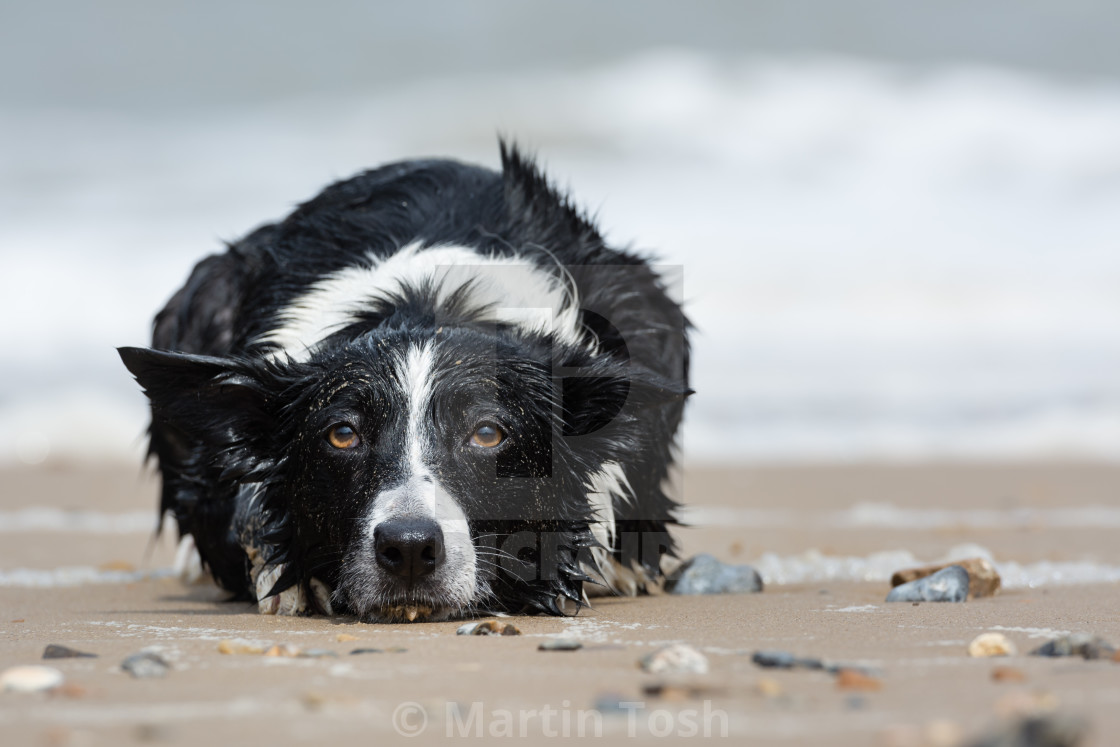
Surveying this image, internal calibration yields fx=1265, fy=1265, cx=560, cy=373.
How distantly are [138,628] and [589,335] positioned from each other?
2167 millimetres

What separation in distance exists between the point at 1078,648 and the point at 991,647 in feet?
0.68

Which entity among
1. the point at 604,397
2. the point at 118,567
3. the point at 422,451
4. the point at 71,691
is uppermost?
the point at 604,397

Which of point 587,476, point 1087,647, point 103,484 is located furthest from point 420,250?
point 103,484

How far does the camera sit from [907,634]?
3.68 m

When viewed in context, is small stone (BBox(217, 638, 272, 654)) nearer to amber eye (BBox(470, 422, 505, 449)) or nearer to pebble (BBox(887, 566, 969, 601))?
amber eye (BBox(470, 422, 505, 449))

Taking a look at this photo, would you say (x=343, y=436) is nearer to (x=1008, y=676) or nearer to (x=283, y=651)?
(x=283, y=651)

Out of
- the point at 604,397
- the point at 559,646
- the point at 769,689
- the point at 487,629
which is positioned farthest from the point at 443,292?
the point at 769,689

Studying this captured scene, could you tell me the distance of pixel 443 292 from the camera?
5.02m

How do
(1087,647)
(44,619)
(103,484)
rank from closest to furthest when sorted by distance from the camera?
(1087,647), (44,619), (103,484)

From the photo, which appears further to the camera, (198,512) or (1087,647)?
(198,512)

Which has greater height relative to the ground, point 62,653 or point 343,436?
point 343,436

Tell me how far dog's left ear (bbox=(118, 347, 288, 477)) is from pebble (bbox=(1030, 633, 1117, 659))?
2.72m

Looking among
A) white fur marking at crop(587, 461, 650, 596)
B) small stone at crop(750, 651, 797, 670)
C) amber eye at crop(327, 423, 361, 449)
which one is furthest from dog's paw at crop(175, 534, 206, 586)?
small stone at crop(750, 651, 797, 670)

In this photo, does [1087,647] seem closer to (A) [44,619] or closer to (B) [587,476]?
(B) [587,476]
